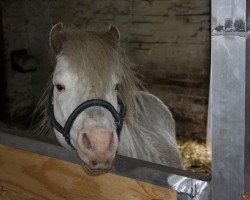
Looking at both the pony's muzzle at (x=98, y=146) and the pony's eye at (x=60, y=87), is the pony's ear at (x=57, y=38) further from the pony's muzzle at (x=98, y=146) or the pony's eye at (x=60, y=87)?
the pony's muzzle at (x=98, y=146)

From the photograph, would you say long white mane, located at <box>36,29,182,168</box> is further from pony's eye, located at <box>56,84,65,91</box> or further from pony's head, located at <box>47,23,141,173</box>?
pony's eye, located at <box>56,84,65,91</box>

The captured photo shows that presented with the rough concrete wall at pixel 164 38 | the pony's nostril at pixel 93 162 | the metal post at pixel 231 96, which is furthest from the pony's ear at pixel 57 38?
the rough concrete wall at pixel 164 38

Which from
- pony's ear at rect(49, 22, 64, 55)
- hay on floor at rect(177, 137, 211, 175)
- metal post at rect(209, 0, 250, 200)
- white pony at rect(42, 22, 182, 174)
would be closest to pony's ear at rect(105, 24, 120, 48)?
white pony at rect(42, 22, 182, 174)

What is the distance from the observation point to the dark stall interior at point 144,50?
400cm

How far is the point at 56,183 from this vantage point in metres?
1.09

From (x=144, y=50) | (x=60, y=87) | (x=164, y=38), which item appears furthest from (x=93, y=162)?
(x=144, y=50)

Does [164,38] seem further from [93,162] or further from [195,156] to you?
[93,162]

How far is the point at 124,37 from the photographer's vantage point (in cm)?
454

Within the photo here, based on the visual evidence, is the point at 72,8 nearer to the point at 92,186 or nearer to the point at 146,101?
the point at 146,101

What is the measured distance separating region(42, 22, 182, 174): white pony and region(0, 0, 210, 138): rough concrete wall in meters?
2.39

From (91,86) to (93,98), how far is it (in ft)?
0.14

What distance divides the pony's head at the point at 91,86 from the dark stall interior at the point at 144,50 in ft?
6.66

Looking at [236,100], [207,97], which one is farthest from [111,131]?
[207,97]

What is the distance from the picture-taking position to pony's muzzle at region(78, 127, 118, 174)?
3.67ft
